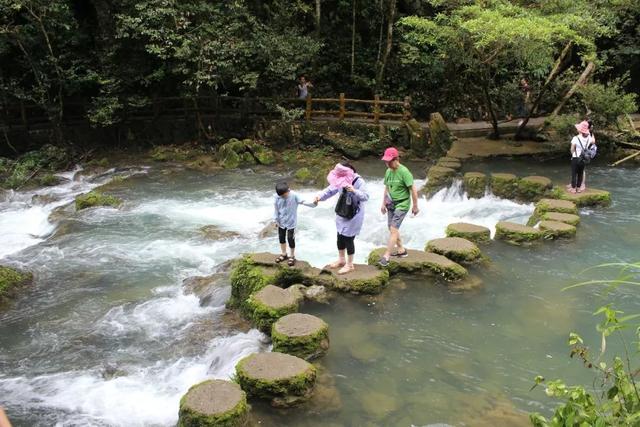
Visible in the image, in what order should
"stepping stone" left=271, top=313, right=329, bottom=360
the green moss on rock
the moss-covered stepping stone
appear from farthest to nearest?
1. the green moss on rock
2. the moss-covered stepping stone
3. "stepping stone" left=271, top=313, right=329, bottom=360

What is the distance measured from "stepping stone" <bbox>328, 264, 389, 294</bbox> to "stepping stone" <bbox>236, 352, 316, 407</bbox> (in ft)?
7.13

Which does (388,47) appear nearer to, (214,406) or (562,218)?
(562,218)

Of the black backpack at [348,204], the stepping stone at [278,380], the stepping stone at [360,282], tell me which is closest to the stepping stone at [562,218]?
the stepping stone at [360,282]

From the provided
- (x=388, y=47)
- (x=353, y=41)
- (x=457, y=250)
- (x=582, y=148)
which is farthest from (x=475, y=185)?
(x=353, y=41)

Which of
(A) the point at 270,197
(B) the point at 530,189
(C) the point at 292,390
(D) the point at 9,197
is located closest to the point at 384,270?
(C) the point at 292,390

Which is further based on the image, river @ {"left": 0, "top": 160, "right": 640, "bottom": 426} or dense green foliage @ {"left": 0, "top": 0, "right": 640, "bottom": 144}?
dense green foliage @ {"left": 0, "top": 0, "right": 640, "bottom": 144}

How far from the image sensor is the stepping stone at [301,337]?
5.91 meters

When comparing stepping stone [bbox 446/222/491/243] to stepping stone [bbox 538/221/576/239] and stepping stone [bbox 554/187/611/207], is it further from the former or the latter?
stepping stone [bbox 554/187/611/207]

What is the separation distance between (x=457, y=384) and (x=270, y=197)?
9.37 m

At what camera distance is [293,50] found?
17828 millimetres

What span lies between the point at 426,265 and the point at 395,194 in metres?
1.24

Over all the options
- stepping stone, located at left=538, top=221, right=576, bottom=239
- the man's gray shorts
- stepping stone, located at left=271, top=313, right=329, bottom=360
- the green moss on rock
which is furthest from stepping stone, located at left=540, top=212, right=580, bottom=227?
the green moss on rock

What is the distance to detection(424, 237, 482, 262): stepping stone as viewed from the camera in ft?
27.6

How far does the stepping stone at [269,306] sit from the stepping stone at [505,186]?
721 centimetres
